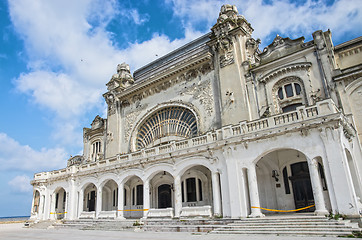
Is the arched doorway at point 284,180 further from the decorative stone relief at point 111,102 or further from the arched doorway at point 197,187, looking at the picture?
the decorative stone relief at point 111,102

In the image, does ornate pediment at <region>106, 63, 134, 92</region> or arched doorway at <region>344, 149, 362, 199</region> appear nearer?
arched doorway at <region>344, 149, 362, 199</region>

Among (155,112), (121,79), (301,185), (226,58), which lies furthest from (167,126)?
(301,185)

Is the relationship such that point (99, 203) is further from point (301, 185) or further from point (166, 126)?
point (301, 185)

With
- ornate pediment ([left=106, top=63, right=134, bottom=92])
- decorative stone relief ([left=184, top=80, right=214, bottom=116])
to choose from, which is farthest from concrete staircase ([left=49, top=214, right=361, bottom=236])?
ornate pediment ([left=106, top=63, right=134, bottom=92])

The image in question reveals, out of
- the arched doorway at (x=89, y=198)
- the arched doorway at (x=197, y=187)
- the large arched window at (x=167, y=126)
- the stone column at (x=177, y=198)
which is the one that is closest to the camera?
the stone column at (x=177, y=198)

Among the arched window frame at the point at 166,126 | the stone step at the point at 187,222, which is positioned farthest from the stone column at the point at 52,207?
the stone step at the point at 187,222

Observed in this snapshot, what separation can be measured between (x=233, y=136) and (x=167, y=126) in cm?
1120

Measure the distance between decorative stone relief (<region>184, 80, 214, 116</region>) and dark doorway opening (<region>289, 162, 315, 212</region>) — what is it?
8.78 metres

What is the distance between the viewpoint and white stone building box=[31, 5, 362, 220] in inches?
620

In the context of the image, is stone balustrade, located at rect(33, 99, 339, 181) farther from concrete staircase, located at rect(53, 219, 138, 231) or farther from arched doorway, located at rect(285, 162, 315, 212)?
concrete staircase, located at rect(53, 219, 138, 231)

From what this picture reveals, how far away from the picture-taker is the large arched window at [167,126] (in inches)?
1049

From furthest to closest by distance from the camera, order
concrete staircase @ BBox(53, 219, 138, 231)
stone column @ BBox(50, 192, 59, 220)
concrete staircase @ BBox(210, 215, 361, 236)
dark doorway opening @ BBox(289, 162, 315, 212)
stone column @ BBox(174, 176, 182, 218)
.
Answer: stone column @ BBox(50, 192, 59, 220), concrete staircase @ BBox(53, 219, 138, 231), stone column @ BBox(174, 176, 182, 218), dark doorway opening @ BBox(289, 162, 315, 212), concrete staircase @ BBox(210, 215, 361, 236)

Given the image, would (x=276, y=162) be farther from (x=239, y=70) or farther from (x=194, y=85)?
(x=194, y=85)

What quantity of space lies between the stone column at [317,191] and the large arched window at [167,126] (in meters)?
12.3
